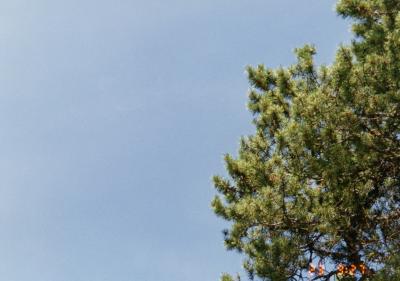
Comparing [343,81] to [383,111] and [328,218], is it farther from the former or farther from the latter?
[328,218]

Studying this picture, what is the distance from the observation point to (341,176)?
836 centimetres

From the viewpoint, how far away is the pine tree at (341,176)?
7.98 metres

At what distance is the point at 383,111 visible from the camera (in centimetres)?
814

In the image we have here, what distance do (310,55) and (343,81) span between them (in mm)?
2399

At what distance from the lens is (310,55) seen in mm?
10320

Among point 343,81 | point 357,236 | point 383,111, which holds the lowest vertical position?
point 357,236

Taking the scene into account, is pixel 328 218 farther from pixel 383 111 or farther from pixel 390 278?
pixel 383 111

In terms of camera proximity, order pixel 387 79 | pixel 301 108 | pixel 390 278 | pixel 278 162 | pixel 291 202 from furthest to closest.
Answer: pixel 278 162 → pixel 291 202 → pixel 301 108 → pixel 387 79 → pixel 390 278

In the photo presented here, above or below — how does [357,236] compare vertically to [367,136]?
below

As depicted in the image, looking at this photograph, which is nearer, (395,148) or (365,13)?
(395,148)

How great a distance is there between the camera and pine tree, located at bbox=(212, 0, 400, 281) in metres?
7.98

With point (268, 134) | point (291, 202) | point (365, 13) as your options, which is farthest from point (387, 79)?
Answer: point (268, 134)

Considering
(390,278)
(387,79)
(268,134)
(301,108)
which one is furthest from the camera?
(268,134)

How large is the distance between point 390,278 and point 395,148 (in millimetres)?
2338
